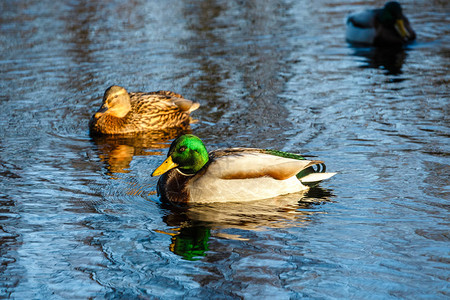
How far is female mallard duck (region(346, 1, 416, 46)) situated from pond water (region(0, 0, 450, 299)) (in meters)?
0.30

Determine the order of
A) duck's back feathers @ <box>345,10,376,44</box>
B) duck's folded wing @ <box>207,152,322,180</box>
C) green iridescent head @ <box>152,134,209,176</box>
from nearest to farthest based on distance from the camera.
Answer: duck's folded wing @ <box>207,152,322,180</box>
green iridescent head @ <box>152,134,209,176</box>
duck's back feathers @ <box>345,10,376,44</box>

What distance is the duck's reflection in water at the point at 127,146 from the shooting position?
338 inches

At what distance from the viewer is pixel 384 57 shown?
14367mm

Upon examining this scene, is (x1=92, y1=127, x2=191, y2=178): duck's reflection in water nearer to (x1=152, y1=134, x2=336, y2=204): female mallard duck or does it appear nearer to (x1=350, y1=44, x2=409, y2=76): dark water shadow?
(x1=152, y1=134, x2=336, y2=204): female mallard duck

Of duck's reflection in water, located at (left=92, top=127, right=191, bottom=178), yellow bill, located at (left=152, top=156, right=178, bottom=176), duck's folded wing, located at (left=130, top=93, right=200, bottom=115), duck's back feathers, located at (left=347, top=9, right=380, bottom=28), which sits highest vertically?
duck's back feathers, located at (left=347, top=9, right=380, bottom=28)

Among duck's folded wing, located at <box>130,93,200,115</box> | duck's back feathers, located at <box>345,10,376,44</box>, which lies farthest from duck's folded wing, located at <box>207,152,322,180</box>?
duck's back feathers, located at <box>345,10,376,44</box>

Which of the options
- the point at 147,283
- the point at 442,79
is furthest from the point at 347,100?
the point at 147,283

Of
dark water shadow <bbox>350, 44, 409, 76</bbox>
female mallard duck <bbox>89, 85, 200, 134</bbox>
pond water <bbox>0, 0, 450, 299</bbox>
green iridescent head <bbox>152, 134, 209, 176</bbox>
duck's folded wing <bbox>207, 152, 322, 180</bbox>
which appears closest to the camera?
pond water <bbox>0, 0, 450, 299</bbox>

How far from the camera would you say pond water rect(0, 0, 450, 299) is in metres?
5.52

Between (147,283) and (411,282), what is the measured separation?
1.87 meters

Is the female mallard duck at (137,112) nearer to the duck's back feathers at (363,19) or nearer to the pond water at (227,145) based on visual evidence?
the pond water at (227,145)

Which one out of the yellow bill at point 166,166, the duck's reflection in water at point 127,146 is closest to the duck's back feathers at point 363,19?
the duck's reflection in water at point 127,146

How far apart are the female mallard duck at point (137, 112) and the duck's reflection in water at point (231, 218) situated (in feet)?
10.4

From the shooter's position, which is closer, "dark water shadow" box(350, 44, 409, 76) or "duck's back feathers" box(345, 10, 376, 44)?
"dark water shadow" box(350, 44, 409, 76)
